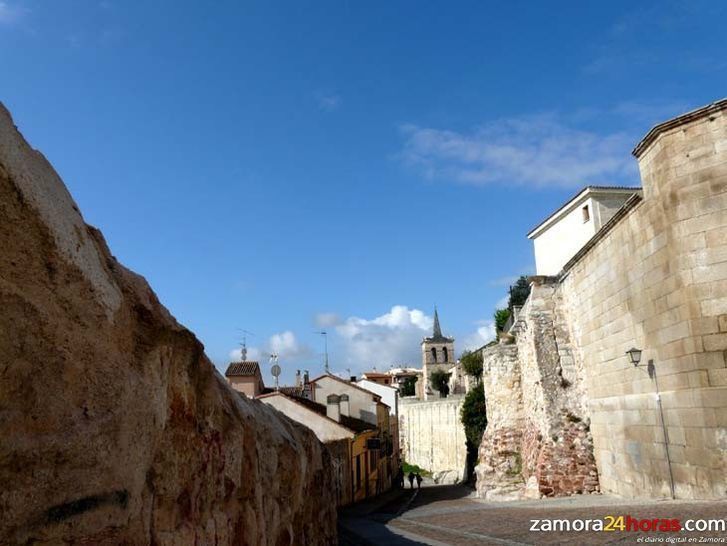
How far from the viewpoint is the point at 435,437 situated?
148 ft

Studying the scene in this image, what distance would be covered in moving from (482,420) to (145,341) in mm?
29072

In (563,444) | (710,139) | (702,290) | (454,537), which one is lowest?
(454,537)

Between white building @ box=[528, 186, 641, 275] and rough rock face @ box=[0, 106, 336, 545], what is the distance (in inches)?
783

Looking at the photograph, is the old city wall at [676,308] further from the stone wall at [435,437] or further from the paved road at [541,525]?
the stone wall at [435,437]

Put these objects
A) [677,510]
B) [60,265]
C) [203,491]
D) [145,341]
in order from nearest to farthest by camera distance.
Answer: [60,265] < [145,341] < [203,491] < [677,510]

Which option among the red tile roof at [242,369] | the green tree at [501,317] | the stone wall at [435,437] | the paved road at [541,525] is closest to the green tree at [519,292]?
the green tree at [501,317]

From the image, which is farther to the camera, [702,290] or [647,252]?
[647,252]

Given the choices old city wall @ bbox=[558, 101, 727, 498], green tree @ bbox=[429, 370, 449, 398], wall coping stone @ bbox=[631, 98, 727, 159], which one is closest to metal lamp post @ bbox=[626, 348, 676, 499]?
old city wall @ bbox=[558, 101, 727, 498]

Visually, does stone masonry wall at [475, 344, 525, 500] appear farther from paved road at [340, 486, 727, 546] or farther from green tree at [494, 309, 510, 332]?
green tree at [494, 309, 510, 332]

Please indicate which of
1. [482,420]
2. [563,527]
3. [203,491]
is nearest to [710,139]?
[563,527]

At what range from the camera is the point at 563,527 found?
29.8 ft

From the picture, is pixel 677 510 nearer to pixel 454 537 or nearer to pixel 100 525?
pixel 454 537

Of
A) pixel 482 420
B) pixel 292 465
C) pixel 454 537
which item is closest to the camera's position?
pixel 292 465

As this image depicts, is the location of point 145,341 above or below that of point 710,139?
below
